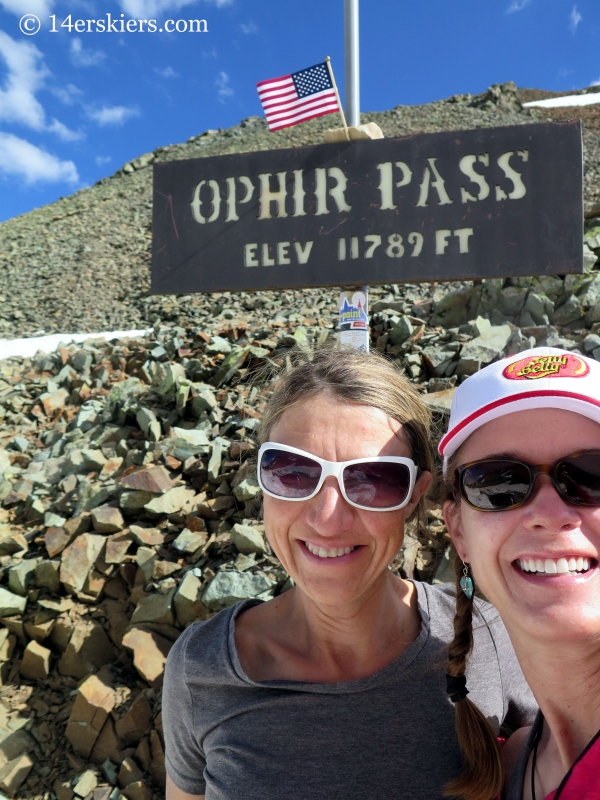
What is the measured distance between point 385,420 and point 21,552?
4.50m

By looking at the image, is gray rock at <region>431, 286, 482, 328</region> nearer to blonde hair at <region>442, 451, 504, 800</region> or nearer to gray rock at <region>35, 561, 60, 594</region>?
gray rock at <region>35, 561, 60, 594</region>

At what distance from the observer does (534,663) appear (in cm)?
149

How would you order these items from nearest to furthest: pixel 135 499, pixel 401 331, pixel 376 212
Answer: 1. pixel 376 212
2. pixel 135 499
3. pixel 401 331

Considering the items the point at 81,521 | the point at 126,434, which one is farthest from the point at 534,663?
the point at 126,434

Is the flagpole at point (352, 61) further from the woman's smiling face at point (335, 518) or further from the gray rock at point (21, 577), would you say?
the gray rock at point (21, 577)

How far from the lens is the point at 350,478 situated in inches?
73.9

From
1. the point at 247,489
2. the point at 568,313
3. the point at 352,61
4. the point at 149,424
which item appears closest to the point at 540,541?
the point at 247,489

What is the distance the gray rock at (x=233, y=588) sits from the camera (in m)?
3.97

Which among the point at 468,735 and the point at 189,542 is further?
the point at 189,542

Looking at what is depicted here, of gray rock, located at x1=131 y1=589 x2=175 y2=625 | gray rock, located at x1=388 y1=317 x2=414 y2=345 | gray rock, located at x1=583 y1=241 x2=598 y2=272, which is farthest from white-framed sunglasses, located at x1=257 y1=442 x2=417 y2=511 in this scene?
gray rock, located at x1=583 y1=241 x2=598 y2=272

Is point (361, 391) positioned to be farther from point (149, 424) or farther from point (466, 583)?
point (149, 424)

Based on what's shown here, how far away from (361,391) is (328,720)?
1.04 meters

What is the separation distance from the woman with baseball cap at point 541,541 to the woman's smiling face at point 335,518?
1.07 ft

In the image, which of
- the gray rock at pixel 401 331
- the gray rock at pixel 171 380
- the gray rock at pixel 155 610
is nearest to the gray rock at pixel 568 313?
the gray rock at pixel 401 331
